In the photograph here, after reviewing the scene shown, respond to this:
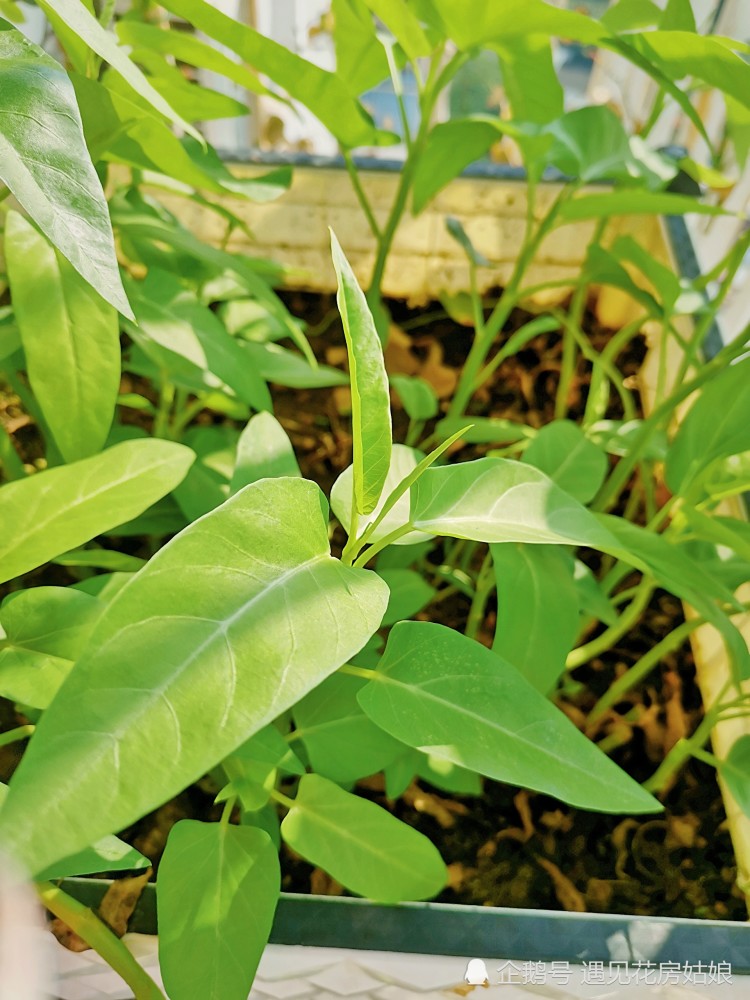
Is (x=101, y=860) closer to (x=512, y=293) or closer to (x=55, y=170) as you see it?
(x=55, y=170)

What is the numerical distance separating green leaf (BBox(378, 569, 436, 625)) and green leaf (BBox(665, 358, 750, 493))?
→ 18 centimetres

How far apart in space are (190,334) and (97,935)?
33 cm

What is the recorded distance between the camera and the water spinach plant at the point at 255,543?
0.70ft

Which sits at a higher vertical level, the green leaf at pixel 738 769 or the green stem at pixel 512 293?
the green stem at pixel 512 293

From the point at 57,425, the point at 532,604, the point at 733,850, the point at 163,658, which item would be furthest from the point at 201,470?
the point at 733,850

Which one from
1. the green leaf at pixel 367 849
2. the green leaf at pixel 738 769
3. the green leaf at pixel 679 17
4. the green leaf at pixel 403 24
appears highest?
the green leaf at pixel 679 17

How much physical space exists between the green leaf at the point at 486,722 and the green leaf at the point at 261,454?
12 cm

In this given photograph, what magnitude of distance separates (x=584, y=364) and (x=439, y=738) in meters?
0.73

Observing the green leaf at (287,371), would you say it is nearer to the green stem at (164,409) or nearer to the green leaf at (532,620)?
the green stem at (164,409)

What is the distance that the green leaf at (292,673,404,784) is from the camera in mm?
447

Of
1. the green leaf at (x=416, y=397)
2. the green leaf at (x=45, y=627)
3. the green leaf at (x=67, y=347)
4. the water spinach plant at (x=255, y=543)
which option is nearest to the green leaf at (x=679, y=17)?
the water spinach plant at (x=255, y=543)

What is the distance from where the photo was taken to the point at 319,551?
0.28m

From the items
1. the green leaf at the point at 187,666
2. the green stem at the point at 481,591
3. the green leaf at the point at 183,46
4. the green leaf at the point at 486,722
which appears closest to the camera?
the green leaf at the point at 187,666

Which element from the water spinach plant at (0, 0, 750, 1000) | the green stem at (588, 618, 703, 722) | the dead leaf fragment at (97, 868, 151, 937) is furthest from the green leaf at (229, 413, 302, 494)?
the green stem at (588, 618, 703, 722)
